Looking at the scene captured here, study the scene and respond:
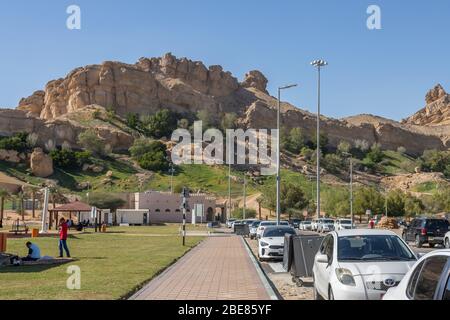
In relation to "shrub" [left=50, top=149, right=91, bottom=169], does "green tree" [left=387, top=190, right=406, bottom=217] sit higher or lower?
lower

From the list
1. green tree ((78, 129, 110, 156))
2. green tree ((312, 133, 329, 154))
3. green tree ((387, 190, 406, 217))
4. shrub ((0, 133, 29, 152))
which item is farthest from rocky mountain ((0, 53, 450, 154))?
green tree ((387, 190, 406, 217))

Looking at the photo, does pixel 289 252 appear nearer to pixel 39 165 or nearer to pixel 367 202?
pixel 367 202

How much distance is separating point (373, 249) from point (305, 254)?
18.0ft

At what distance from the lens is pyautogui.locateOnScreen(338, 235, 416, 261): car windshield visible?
1090 cm

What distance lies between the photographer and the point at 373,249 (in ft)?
37.1

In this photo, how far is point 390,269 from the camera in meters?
10.1

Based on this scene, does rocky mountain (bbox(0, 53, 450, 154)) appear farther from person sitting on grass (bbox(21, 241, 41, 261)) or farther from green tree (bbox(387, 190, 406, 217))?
person sitting on grass (bbox(21, 241, 41, 261))

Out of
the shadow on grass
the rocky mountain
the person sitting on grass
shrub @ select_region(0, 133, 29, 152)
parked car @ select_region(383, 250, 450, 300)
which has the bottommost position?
the shadow on grass

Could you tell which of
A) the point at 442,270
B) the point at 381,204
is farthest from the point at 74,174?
the point at 442,270

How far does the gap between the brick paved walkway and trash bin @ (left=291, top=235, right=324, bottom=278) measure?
1155 mm

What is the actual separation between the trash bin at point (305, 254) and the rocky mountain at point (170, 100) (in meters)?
127

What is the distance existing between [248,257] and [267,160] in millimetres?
112496

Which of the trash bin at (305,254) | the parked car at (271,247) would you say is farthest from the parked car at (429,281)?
the parked car at (271,247)

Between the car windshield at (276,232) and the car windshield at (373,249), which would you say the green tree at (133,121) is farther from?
the car windshield at (373,249)
